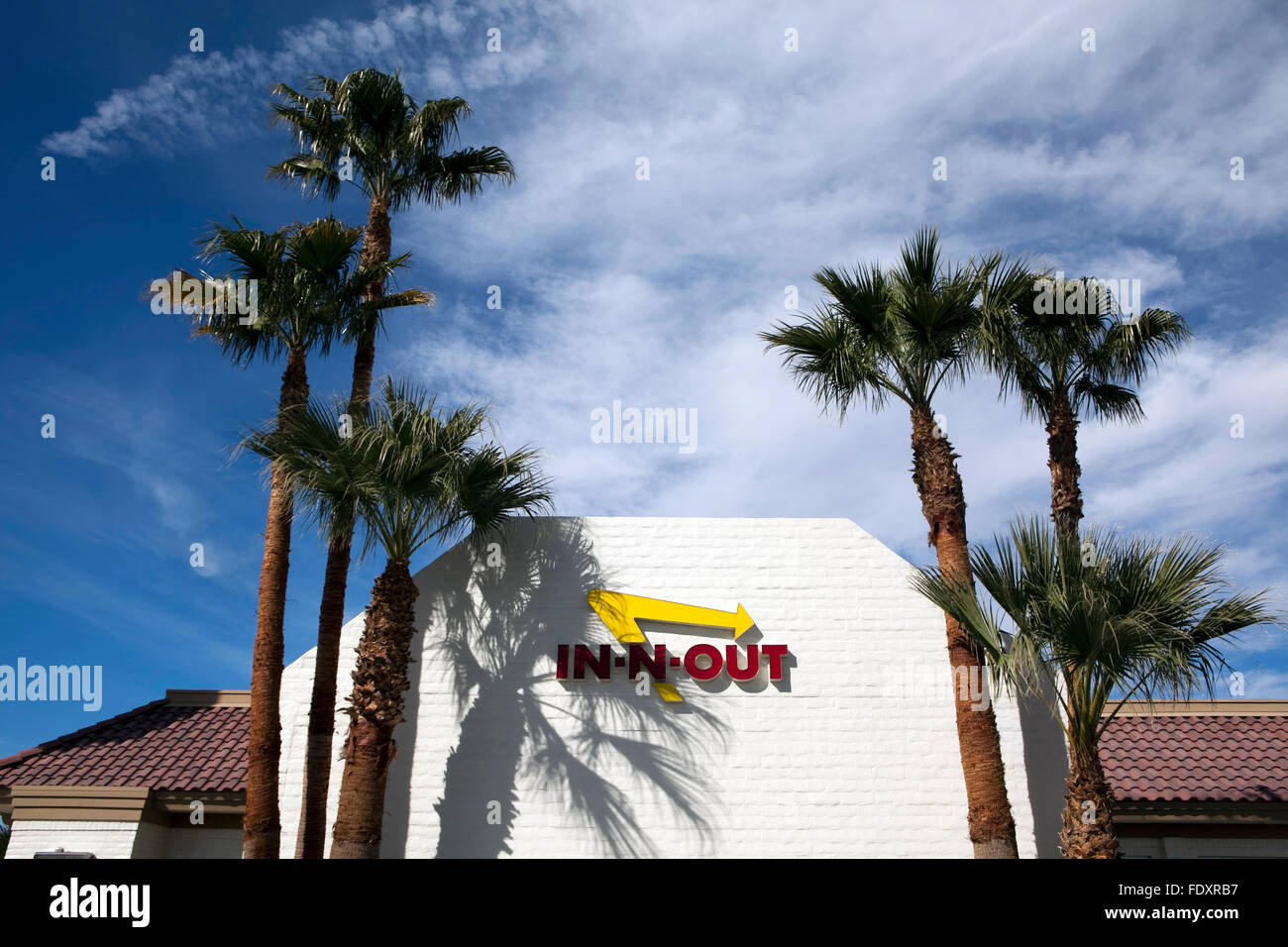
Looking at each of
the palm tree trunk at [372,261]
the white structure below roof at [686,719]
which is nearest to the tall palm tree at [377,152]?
the palm tree trunk at [372,261]

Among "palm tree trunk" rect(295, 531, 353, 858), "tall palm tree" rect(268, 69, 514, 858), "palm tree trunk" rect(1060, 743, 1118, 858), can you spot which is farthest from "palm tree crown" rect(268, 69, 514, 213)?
"palm tree trunk" rect(1060, 743, 1118, 858)

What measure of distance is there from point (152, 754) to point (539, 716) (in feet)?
18.1

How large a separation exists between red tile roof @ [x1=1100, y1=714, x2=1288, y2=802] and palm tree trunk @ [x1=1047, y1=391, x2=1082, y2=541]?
338 cm

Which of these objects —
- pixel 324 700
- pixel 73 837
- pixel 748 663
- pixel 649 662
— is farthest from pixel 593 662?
pixel 73 837

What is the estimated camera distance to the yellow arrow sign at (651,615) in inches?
516

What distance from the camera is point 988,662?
1091cm

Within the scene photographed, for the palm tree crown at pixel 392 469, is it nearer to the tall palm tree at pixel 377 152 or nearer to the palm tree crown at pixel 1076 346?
the tall palm tree at pixel 377 152

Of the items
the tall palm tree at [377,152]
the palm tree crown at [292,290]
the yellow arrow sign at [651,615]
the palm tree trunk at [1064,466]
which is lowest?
the yellow arrow sign at [651,615]

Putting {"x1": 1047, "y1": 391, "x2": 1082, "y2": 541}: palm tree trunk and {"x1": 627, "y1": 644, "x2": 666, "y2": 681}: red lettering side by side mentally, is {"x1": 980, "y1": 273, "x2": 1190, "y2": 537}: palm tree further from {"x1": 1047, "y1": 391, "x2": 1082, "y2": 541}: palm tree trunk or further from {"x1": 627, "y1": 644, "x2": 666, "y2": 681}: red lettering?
{"x1": 627, "y1": 644, "x2": 666, "y2": 681}: red lettering

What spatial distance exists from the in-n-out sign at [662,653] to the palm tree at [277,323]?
378cm

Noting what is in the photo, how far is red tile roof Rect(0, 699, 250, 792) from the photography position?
12.7 metres

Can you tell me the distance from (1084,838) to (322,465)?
9.61 meters
